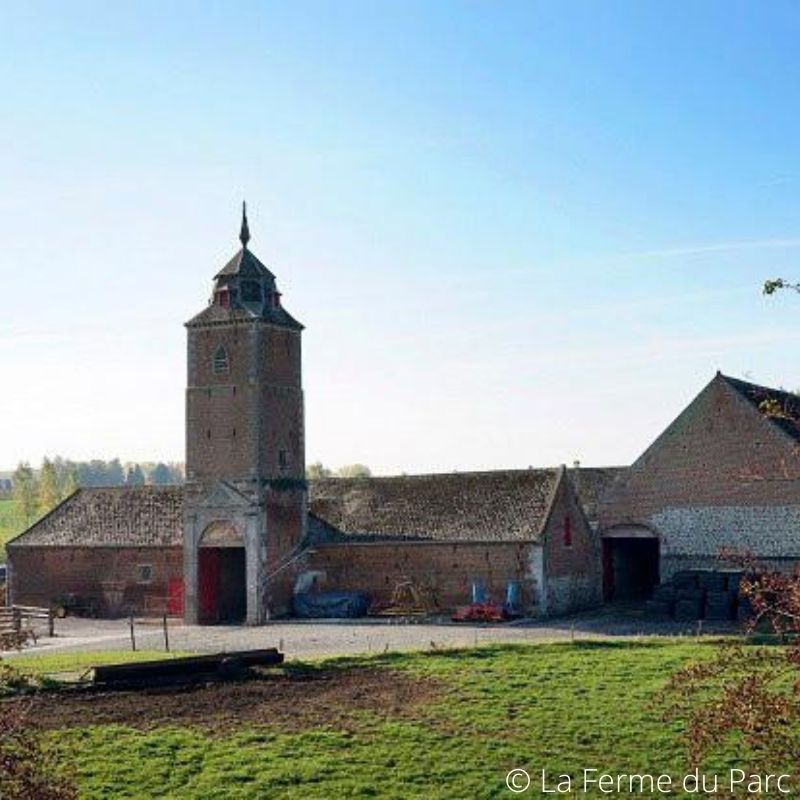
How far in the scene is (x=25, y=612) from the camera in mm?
46812

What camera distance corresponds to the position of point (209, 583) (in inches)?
1901

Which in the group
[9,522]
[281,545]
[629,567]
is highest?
[281,545]

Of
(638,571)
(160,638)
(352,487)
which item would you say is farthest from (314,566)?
(638,571)

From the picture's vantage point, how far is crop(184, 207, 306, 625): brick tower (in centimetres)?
4738

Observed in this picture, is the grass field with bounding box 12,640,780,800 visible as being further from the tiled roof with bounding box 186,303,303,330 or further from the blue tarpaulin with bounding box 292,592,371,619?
the tiled roof with bounding box 186,303,303,330

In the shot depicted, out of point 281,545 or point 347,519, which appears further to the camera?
point 347,519

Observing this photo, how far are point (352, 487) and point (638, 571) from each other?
13582 mm

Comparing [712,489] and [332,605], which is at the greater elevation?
[712,489]

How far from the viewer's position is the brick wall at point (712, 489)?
42.6 m

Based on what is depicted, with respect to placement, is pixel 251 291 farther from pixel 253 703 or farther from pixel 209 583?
pixel 253 703

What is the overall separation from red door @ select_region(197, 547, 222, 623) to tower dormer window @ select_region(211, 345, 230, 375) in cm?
767

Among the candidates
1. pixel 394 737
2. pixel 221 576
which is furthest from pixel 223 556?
pixel 394 737

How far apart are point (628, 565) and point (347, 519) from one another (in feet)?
41.4

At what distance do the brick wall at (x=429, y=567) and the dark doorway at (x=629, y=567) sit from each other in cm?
542
